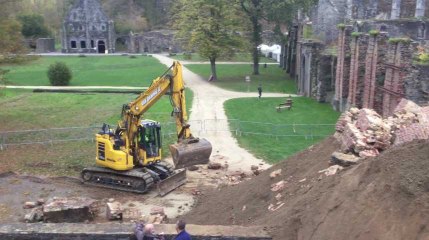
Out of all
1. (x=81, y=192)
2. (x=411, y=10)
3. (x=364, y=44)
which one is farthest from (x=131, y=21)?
(x=81, y=192)

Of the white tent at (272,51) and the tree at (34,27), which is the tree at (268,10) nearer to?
the white tent at (272,51)

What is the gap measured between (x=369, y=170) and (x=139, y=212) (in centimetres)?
814

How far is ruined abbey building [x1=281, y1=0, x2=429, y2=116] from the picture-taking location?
2294 centimetres

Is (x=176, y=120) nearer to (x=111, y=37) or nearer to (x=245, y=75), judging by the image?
(x=245, y=75)

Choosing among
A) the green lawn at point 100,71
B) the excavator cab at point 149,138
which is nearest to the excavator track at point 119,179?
the excavator cab at point 149,138

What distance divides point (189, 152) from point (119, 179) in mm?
3611

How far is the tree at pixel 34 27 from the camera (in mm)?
85000

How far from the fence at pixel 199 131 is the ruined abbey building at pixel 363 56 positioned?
3.55 metres

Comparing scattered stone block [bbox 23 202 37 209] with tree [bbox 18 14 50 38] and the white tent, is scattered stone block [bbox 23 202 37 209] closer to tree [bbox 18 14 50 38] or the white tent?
the white tent

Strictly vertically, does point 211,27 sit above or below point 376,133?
above

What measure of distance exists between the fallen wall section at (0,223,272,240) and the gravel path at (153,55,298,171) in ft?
33.0

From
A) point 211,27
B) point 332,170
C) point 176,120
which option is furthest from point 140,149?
point 211,27

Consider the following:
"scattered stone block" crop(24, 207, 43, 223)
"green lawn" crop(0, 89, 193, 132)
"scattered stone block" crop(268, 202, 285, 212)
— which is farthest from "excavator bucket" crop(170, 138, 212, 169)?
"green lawn" crop(0, 89, 193, 132)

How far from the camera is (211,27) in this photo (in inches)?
1832
